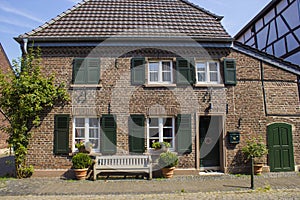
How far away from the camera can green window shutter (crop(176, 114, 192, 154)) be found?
10109 mm

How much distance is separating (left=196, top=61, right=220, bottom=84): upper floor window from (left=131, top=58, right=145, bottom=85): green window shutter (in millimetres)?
2299

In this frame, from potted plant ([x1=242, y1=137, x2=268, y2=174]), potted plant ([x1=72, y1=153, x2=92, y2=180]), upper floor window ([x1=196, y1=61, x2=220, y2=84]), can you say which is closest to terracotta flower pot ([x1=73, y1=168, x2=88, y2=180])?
potted plant ([x1=72, y1=153, x2=92, y2=180])

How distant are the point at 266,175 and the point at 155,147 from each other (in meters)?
4.35

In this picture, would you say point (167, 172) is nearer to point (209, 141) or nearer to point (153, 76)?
point (209, 141)

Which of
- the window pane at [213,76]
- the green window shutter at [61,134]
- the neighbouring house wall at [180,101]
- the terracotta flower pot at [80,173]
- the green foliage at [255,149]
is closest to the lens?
the terracotta flower pot at [80,173]

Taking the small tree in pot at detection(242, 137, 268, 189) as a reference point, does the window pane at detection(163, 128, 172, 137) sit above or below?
above

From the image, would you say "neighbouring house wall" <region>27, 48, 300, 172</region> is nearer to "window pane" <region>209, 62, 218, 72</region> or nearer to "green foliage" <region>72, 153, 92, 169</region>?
"window pane" <region>209, 62, 218, 72</region>

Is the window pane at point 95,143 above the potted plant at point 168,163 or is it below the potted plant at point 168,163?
above

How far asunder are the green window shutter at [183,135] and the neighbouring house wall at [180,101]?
8.0 inches

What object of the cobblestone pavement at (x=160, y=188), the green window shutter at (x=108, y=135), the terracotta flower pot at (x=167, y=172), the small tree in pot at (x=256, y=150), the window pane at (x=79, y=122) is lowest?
the cobblestone pavement at (x=160, y=188)

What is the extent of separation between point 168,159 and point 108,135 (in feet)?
8.21

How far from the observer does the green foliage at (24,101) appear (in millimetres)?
9539

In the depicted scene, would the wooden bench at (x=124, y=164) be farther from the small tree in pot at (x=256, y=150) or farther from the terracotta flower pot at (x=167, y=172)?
the small tree in pot at (x=256, y=150)

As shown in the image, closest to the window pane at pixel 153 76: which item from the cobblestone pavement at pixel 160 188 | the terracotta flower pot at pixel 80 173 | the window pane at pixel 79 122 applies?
the window pane at pixel 79 122
